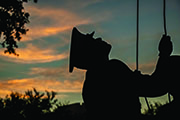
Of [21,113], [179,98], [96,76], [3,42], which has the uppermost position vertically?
[3,42]

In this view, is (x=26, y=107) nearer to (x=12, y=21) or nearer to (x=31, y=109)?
(x=31, y=109)

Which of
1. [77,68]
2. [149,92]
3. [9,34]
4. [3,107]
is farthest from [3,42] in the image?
[149,92]

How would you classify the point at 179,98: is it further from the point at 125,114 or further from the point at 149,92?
the point at 125,114

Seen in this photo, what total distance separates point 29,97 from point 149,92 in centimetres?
240

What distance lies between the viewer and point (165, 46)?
15.4 feet

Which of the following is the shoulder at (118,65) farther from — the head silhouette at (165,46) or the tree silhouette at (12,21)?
the tree silhouette at (12,21)

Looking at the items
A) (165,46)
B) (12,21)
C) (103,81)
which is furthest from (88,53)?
(12,21)

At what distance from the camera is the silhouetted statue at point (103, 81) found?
459 centimetres

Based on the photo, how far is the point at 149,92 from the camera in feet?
14.6

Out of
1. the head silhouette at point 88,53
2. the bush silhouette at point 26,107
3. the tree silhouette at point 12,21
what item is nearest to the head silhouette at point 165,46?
the head silhouette at point 88,53

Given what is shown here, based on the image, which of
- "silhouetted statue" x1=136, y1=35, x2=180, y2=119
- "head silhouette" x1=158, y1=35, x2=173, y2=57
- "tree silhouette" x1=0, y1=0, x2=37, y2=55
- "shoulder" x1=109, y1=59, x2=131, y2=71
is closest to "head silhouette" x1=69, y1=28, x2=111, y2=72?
"shoulder" x1=109, y1=59, x2=131, y2=71

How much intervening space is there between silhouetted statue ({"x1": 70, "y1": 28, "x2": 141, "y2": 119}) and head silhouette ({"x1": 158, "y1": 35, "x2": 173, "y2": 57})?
61 centimetres

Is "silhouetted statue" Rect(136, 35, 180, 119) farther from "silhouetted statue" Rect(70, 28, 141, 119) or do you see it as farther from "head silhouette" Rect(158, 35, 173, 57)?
"silhouetted statue" Rect(70, 28, 141, 119)

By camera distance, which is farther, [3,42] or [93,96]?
[3,42]
